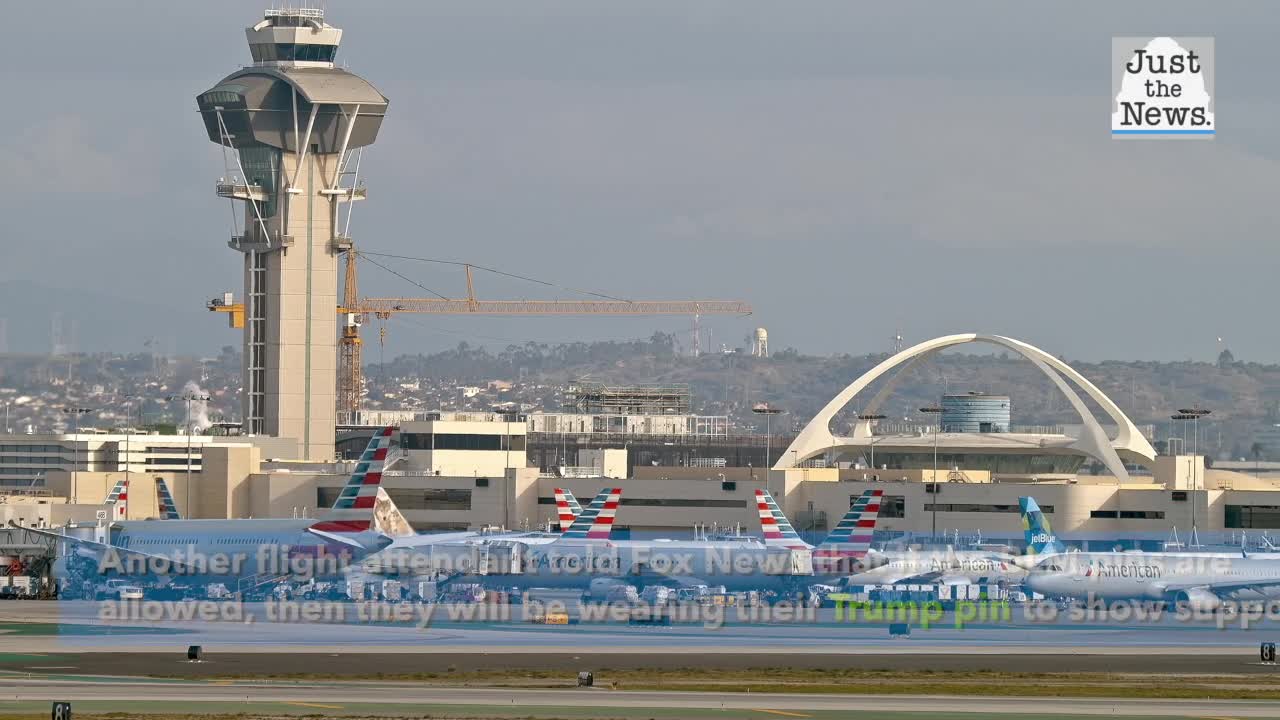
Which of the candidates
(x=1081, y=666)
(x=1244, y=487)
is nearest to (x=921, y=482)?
(x=1244, y=487)

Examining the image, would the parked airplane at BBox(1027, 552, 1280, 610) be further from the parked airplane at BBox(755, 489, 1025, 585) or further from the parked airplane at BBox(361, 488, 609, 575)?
the parked airplane at BBox(361, 488, 609, 575)

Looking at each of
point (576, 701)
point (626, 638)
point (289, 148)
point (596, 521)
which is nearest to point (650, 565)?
point (596, 521)

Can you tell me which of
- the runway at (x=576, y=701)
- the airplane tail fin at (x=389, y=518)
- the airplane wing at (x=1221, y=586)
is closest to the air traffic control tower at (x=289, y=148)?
the airplane tail fin at (x=389, y=518)

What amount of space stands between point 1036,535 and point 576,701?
2826 inches

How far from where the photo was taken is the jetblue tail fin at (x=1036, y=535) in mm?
119625

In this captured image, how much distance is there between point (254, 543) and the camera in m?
99.4

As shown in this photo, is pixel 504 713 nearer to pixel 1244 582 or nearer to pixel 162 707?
pixel 162 707

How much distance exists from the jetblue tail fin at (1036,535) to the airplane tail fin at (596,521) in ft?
89.8

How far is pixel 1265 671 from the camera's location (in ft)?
226

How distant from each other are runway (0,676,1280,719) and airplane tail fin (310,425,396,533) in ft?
101

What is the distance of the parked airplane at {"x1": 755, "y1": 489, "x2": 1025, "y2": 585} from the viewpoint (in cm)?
9894

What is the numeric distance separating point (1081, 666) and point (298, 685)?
28942mm

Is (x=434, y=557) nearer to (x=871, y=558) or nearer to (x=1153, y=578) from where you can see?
(x=871, y=558)

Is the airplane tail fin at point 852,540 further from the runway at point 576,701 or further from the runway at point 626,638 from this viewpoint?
the runway at point 576,701
